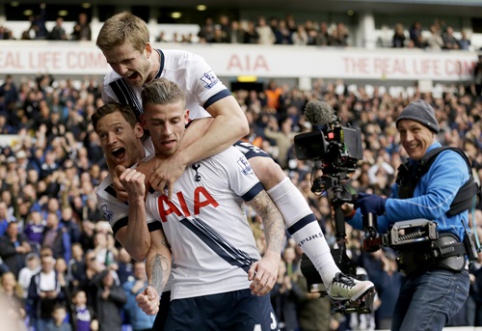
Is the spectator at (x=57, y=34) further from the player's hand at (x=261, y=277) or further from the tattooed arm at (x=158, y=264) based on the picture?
the player's hand at (x=261, y=277)

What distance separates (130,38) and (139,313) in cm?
751

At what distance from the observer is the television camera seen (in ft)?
19.2

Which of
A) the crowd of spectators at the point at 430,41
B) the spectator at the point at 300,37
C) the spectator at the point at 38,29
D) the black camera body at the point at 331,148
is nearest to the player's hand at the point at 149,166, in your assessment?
the black camera body at the point at 331,148

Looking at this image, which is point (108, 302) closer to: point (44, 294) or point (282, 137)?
point (44, 294)

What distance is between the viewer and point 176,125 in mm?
4656

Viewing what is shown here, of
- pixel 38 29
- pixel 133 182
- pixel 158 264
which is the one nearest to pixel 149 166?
pixel 133 182

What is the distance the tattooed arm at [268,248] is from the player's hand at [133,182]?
1.96 ft

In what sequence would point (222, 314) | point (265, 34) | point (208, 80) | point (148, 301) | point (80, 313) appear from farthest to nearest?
point (265, 34) → point (80, 313) → point (208, 80) → point (222, 314) → point (148, 301)

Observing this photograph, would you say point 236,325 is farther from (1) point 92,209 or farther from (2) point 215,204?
(1) point 92,209

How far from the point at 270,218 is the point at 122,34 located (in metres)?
1.24

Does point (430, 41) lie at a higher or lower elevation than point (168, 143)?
higher

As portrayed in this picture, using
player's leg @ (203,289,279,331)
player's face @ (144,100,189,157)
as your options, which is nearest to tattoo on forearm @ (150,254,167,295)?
player's leg @ (203,289,279,331)

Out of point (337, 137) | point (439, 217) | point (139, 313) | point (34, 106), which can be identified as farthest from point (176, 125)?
point (34, 106)

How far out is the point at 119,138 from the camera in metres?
4.86
